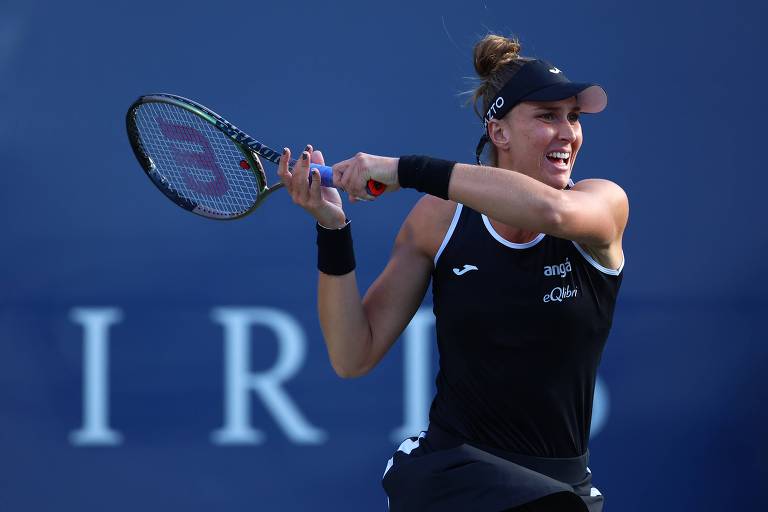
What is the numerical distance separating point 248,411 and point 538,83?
1524mm

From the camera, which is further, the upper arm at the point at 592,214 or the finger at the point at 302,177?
the finger at the point at 302,177

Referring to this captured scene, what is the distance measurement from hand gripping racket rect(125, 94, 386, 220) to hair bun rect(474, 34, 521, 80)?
18.4 inches

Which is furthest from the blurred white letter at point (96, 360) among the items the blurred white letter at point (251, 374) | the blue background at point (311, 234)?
the blurred white letter at point (251, 374)

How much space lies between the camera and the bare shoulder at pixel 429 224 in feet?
7.46

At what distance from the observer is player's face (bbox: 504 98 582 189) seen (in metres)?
2.23

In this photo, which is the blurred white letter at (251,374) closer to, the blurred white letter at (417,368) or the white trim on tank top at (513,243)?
the blurred white letter at (417,368)

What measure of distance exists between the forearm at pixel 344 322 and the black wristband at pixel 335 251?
0.02 metres

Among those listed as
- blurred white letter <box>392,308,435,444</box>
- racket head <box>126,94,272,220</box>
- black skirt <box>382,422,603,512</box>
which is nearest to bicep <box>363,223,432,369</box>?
black skirt <box>382,422,603,512</box>

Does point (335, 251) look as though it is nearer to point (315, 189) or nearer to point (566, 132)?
point (315, 189)

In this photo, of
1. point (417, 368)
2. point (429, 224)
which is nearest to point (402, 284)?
point (429, 224)

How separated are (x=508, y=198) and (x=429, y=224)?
39 cm

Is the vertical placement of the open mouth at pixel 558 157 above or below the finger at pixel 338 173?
above

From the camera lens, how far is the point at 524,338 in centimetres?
211

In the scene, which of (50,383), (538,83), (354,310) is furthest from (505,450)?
(50,383)
